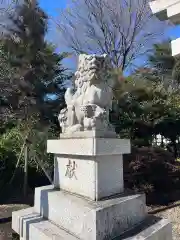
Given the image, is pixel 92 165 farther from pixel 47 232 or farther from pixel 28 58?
A: pixel 28 58

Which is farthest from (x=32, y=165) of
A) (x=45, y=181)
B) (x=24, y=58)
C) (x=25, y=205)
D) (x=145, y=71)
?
(x=145, y=71)

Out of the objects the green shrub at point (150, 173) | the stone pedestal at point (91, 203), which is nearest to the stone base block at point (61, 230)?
the stone pedestal at point (91, 203)

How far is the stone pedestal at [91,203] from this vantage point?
90.2 inches

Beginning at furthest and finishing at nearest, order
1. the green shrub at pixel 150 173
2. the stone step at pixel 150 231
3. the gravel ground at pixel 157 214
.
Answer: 1. the green shrub at pixel 150 173
2. the gravel ground at pixel 157 214
3. the stone step at pixel 150 231

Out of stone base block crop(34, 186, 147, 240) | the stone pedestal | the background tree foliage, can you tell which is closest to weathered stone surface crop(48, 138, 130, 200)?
the stone pedestal

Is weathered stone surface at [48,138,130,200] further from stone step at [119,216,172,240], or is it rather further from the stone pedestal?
stone step at [119,216,172,240]

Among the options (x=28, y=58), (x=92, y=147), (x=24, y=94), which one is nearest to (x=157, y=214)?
(x=92, y=147)

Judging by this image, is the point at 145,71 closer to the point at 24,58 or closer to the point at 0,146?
the point at 24,58

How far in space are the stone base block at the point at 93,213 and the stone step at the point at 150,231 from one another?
0.19 feet

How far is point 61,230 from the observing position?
8.23 feet

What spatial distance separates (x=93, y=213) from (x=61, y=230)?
0.54 m

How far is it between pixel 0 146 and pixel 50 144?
3.66 meters

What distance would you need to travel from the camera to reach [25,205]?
18.1ft

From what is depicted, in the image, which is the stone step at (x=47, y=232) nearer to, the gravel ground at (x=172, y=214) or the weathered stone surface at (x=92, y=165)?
the weathered stone surface at (x=92, y=165)
